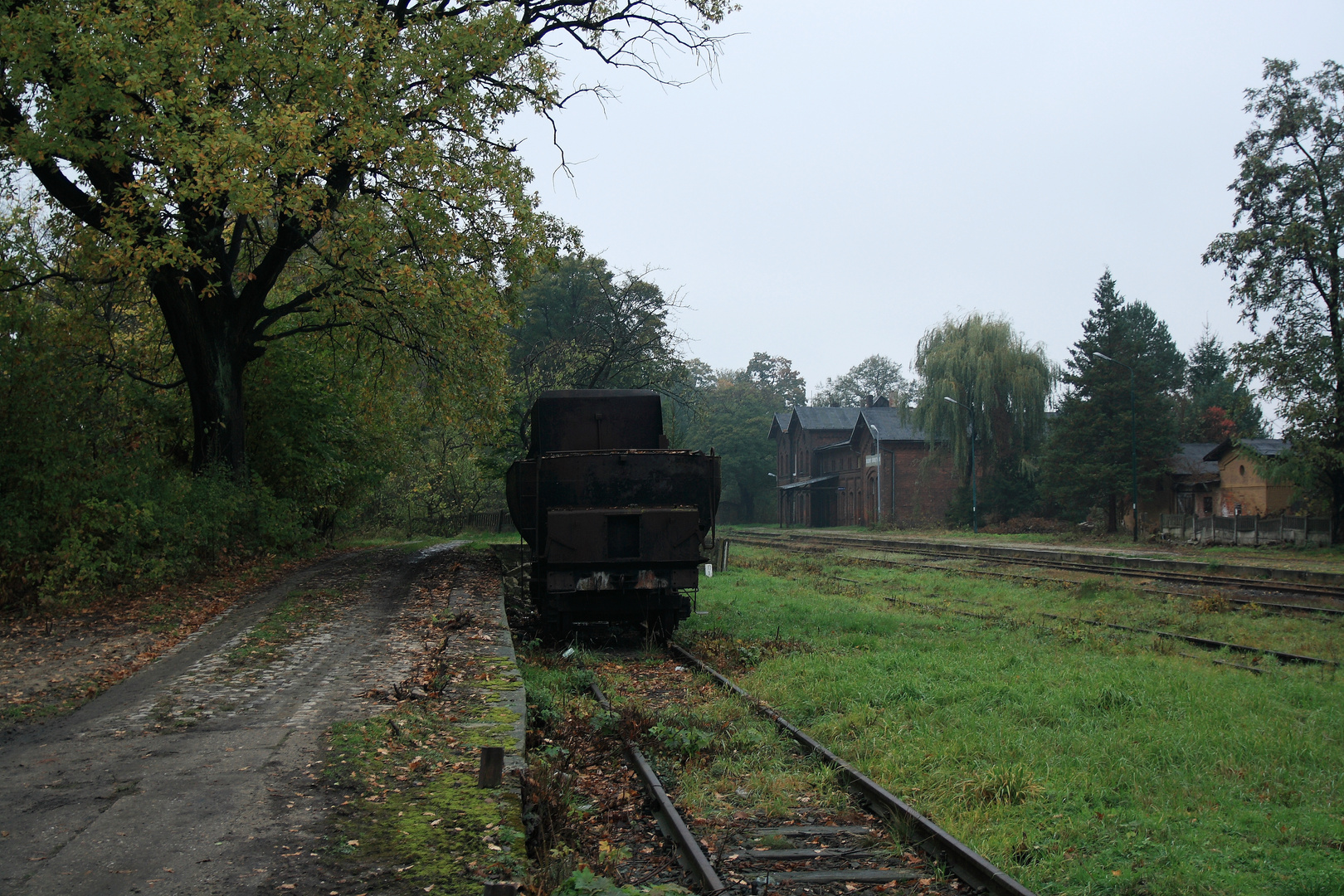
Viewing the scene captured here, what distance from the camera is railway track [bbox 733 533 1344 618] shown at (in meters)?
16.7

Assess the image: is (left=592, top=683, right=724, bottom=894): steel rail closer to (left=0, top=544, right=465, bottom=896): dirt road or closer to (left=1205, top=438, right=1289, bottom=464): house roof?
(left=0, top=544, right=465, bottom=896): dirt road

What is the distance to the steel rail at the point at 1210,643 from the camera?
10984 millimetres

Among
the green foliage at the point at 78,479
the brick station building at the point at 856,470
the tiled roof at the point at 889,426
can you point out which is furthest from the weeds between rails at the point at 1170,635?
the tiled roof at the point at 889,426

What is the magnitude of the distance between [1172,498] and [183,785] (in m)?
49.8

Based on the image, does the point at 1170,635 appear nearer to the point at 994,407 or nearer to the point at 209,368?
the point at 209,368

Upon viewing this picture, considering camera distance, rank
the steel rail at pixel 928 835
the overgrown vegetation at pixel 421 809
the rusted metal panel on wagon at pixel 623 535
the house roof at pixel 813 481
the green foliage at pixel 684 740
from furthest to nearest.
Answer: the house roof at pixel 813 481 < the rusted metal panel on wagon at pixel 623 535 < the green foliage at pixel 684 740 < the steel rail at pixel 928 835 < the overgrown vegetation at pixel 421 809

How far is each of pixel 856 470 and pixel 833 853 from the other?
199 feet

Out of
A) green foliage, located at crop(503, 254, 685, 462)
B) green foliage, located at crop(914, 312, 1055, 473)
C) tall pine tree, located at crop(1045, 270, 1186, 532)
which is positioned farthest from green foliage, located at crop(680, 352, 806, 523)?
green foliage, located at crop(503, 254, 685, 462)

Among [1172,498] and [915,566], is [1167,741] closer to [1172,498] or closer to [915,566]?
[915,566]

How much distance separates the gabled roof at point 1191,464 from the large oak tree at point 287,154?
36955 millimetres

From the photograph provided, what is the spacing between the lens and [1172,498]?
46562 millimetres

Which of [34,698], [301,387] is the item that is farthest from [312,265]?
[34,698]

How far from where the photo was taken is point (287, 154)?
11.9m

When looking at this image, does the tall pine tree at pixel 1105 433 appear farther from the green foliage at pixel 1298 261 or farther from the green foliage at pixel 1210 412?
the green foliage at pixel 1210 412
